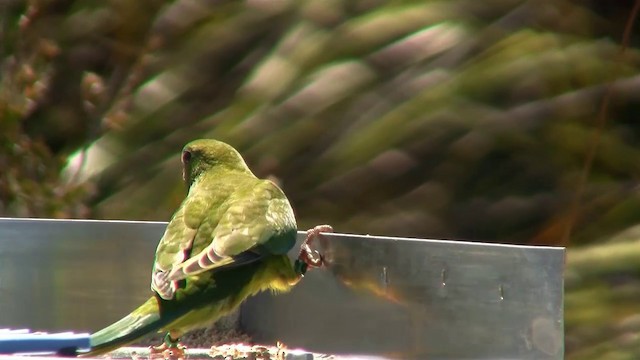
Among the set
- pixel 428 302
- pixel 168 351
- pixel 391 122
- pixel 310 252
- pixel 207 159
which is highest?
pixel 391 122

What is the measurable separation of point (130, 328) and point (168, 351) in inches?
7.3

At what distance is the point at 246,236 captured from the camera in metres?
2.47

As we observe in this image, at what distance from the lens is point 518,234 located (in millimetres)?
4188

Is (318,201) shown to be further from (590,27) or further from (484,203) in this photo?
(590,27)

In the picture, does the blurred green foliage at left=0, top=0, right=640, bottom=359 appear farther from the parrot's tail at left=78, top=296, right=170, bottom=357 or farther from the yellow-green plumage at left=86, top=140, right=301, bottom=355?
the parrot's tail at left=78, top=296, right=170, bottom=357

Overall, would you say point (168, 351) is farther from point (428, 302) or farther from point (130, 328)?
point (428, 302)

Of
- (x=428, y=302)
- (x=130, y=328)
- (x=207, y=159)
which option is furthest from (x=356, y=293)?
(x=207, y=159)

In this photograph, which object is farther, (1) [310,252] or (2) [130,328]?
(1) [310,252]

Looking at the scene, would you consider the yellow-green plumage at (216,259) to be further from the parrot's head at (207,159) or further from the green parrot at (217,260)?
the parrot's head at (207,159)

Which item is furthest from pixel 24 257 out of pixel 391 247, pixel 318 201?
pixel 318 201

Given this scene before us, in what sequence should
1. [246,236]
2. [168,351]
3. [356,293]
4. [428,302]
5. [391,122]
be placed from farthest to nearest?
[391,122]
[246,236]
[168,351]
[356,293]
[428,302]

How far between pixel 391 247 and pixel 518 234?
2295 millimetres

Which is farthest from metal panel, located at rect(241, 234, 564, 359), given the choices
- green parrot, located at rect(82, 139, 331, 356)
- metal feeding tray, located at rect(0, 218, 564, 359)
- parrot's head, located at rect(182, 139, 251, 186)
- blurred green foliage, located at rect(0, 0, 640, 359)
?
blurred green foliage, located at rect(0, 0, 640, 359)

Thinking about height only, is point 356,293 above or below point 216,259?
below
